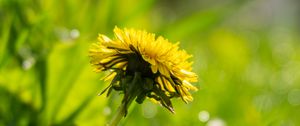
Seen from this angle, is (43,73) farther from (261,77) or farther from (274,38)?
(274,38)

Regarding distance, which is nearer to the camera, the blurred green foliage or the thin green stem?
the thin green stem

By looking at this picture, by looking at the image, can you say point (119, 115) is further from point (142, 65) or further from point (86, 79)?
point (86, 79)

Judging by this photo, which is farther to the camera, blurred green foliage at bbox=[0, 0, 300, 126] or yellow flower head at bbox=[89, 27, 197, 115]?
blurred green foliage at bbox=[0, 0, 300, 126]

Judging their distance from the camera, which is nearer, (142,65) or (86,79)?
(142,65)

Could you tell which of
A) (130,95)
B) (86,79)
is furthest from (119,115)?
(86,79)

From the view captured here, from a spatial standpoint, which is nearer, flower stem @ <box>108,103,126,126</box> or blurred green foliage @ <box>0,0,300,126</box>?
flower stem @ <box>108,103,126,126</box>

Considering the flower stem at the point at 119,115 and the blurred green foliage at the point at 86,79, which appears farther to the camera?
the blurred green foliage at the point at 86,79

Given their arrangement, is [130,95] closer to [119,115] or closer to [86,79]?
[119,115]

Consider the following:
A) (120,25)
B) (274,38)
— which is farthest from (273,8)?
Answer: (120,25)
